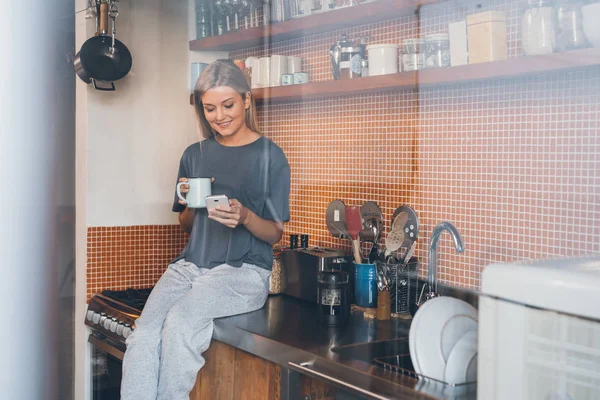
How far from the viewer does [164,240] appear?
3.58ft

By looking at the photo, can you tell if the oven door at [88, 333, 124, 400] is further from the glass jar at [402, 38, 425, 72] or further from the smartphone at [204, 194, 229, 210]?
the glass jar at [402, 38, 425, 72]

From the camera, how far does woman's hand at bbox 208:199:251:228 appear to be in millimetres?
1073

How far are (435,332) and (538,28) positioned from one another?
41cm

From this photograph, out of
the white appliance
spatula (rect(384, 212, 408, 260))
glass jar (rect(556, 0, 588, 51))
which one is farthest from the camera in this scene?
spatula (rect(384, 212, 408, 260))

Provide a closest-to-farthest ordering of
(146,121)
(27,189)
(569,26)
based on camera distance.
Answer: (27,189) < (569,26) < (146,121)

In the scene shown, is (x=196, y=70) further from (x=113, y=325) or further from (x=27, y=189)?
(x=27, y=189)

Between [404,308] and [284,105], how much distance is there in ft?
1.34

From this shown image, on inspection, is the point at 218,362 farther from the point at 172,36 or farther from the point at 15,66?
the point at 15,66

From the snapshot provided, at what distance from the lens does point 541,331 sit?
540 millimetres

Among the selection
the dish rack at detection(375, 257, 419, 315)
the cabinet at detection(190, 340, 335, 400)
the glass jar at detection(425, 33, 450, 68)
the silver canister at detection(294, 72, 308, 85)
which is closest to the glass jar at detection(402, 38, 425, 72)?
the glass jar at detection(425, 33, 450, 68)

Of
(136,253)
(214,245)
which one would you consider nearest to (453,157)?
(214,245)

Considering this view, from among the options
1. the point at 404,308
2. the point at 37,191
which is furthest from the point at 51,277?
the point at 404,308

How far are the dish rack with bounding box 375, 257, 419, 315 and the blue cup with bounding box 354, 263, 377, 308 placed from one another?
0.06m

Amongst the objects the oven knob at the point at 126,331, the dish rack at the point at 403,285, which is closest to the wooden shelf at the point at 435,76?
the dish rack at the point at 403,285
